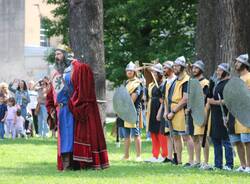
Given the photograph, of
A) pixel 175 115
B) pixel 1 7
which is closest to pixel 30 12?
pixel 1 7

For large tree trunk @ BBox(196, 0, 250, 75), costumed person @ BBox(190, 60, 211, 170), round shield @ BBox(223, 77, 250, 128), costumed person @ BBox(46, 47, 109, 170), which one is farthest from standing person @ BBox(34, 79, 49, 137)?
round shield @ BBox(223, 77, 250, 128)

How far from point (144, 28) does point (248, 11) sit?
60.0 feet

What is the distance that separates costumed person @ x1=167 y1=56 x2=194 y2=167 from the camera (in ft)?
52.6

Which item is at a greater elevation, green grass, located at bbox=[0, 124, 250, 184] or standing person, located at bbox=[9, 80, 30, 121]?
standing person, located at bbox=[9, 80, 30, 121]

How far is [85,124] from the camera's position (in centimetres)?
1512

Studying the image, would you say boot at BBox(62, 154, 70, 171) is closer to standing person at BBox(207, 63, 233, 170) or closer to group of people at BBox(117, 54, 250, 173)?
group of people at BBox(117, 54, 250, 173)

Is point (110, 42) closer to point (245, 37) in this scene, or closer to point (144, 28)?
point (144, 28)

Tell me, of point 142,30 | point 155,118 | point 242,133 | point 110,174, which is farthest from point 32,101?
point 242,133

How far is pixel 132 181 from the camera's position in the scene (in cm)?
1309

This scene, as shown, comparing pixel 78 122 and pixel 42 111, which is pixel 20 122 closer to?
pixel 42 111

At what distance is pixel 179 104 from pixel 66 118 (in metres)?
2.14

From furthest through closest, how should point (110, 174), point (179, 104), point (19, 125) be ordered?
point (19, 125)
point (179, 104)
point (110, 174)

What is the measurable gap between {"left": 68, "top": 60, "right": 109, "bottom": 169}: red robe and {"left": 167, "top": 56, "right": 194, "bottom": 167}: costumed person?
162 centimetres

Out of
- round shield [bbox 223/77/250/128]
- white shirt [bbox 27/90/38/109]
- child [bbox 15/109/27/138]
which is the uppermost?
round shield [bbox 223/77/250/128]
